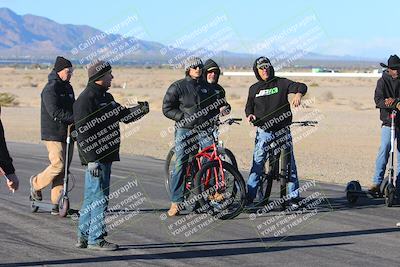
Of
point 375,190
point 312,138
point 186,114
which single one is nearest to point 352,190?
point 375,190

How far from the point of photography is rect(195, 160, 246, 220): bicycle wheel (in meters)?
11.5

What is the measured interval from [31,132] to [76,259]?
20870 mm

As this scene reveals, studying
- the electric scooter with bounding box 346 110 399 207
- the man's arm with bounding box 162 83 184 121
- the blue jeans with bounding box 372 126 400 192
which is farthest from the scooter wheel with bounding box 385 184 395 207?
the man's arm with bounding box 162 83 184 121

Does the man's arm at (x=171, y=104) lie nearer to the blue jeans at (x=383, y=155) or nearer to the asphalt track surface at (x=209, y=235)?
the asphalt track surface at (x=209, y=235)

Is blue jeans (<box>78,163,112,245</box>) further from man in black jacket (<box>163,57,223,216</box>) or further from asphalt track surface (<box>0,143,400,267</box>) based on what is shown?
man in black jacket (<box>163,57,223,216</box>)

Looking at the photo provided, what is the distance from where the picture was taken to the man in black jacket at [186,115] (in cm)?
Answer: 1183

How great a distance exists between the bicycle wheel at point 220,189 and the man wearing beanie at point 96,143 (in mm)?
2303

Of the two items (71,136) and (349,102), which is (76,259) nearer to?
(71,136)

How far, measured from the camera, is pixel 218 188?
11.6 metres

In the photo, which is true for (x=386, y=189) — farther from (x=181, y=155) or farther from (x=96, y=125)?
(x=96, y=125)

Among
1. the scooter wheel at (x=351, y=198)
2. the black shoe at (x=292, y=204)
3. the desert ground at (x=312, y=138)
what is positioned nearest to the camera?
the black shoe at (x=292, y=204)

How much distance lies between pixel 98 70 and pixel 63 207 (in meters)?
2.70

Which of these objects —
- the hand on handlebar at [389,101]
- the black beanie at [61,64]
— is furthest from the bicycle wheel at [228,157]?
the black beanie at [61,64]

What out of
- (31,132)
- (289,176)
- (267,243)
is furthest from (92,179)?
(31,132)
